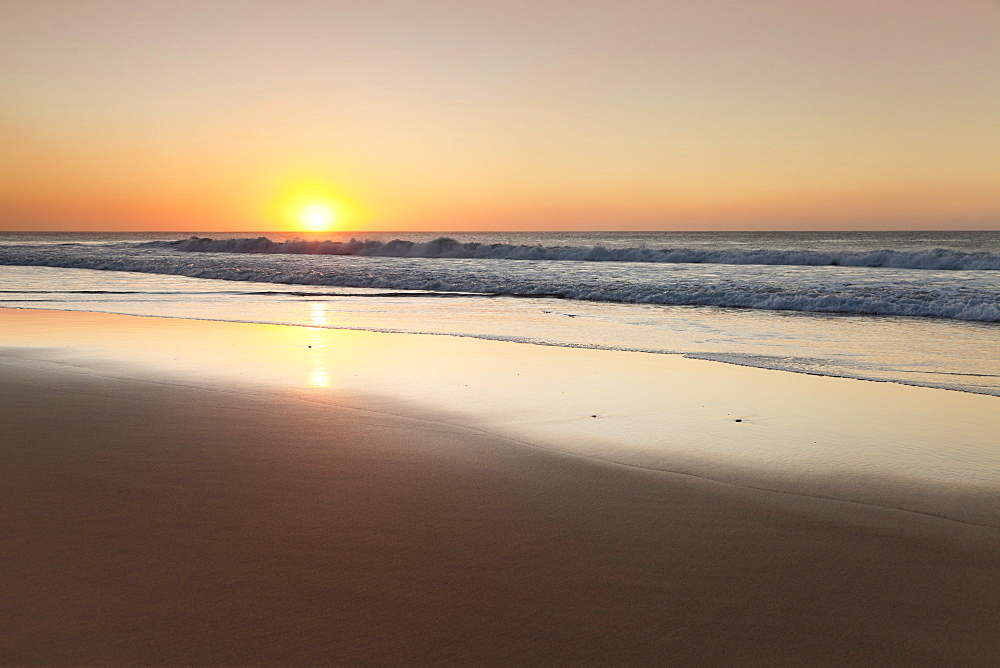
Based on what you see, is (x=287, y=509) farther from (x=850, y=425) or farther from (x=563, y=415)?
(x=850, y=425)

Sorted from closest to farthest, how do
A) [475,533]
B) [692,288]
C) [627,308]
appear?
[475,533] < [627,308] < [692,288]

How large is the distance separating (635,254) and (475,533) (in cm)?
4191

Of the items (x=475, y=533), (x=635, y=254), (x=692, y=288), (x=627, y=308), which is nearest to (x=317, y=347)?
(x=475, y=533)

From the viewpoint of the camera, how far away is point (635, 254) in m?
44.2

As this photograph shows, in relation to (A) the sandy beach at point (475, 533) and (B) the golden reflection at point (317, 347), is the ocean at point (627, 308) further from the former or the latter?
(A) the sandy beach at point (475, 533)

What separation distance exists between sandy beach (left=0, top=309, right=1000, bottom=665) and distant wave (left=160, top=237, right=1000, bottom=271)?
105 ft

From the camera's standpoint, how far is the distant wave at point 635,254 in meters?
34.5

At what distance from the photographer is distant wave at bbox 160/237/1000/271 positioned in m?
34.5

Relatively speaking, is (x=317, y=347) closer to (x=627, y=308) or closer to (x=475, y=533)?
(x=475, y=533)

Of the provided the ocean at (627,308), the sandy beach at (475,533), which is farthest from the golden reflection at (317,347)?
the sandy beach at (475,533)

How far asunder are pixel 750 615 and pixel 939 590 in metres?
0.80

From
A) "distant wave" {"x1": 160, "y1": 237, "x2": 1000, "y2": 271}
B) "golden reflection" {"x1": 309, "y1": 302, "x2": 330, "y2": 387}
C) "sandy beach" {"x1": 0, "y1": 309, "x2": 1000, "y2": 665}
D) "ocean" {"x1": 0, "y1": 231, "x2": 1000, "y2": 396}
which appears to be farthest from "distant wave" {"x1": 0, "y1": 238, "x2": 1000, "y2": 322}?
"distant wave" {"x1": 160, "y1": 237, "x2": 1000, "y2": 271}

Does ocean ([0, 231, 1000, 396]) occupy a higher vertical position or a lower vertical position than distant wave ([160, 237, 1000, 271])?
lower

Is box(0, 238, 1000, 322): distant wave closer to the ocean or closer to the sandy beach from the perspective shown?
the ocean
